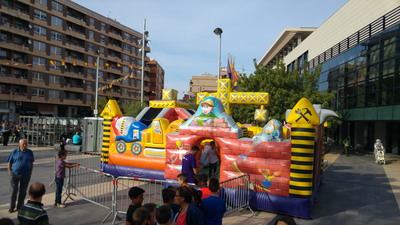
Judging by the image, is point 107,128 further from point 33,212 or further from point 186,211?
point 186,211

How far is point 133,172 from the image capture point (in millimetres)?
10953

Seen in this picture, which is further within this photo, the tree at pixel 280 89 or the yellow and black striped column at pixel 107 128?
the tree at pixel 280 89

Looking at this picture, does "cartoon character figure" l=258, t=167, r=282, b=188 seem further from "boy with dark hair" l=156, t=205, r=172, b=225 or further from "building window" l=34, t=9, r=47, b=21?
"building window" l=34, t=9, r=47, b=21

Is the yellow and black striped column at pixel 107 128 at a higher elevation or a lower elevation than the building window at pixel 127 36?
lower

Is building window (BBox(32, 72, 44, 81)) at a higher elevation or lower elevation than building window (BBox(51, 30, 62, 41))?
lower

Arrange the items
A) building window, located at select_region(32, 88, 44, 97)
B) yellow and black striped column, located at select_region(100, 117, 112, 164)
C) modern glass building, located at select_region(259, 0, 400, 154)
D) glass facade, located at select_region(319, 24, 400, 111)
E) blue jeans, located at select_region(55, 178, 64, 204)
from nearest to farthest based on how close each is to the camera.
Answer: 1. blue jeans, located at select_region(55, 178, 64, 204)
2. yellow and black striped column, located at select_region(100, 117, 112, 164)
3. glass facade, located at select_region(319, 24, 400, 111)
4. modern glass building, located at select_region(259, 0, 400, 154)
5. building window, located at select_region(32, 88, 44, 97)

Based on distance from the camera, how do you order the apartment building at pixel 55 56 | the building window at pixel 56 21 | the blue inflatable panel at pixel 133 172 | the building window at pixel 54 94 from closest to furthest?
the blue inflatable panel at pixel 133 172
the apartment building at pixel 55 56
the building window at pixel 56 21
the building window at pixel 54 94

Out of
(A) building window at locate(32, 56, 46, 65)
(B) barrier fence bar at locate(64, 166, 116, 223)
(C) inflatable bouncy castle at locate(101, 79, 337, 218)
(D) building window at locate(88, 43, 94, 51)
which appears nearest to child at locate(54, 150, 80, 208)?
(B) barrier fence bar at locate(64, 166, 116, 223)

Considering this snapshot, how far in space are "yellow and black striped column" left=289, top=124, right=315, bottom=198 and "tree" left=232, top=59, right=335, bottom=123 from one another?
1315 centimetres

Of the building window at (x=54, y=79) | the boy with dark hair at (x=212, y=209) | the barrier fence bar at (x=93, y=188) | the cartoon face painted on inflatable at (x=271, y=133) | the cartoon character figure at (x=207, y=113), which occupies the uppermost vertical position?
the building window at (x=54, y=79)

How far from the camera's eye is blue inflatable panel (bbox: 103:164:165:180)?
10469mm

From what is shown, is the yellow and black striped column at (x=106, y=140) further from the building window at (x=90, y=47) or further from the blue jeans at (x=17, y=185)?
the building window at (x=90, y=47)

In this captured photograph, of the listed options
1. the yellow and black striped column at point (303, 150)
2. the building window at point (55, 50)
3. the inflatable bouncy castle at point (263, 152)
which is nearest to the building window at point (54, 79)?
the building window at point (55, 50)

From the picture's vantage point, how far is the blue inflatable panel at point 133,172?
34.3 feet
